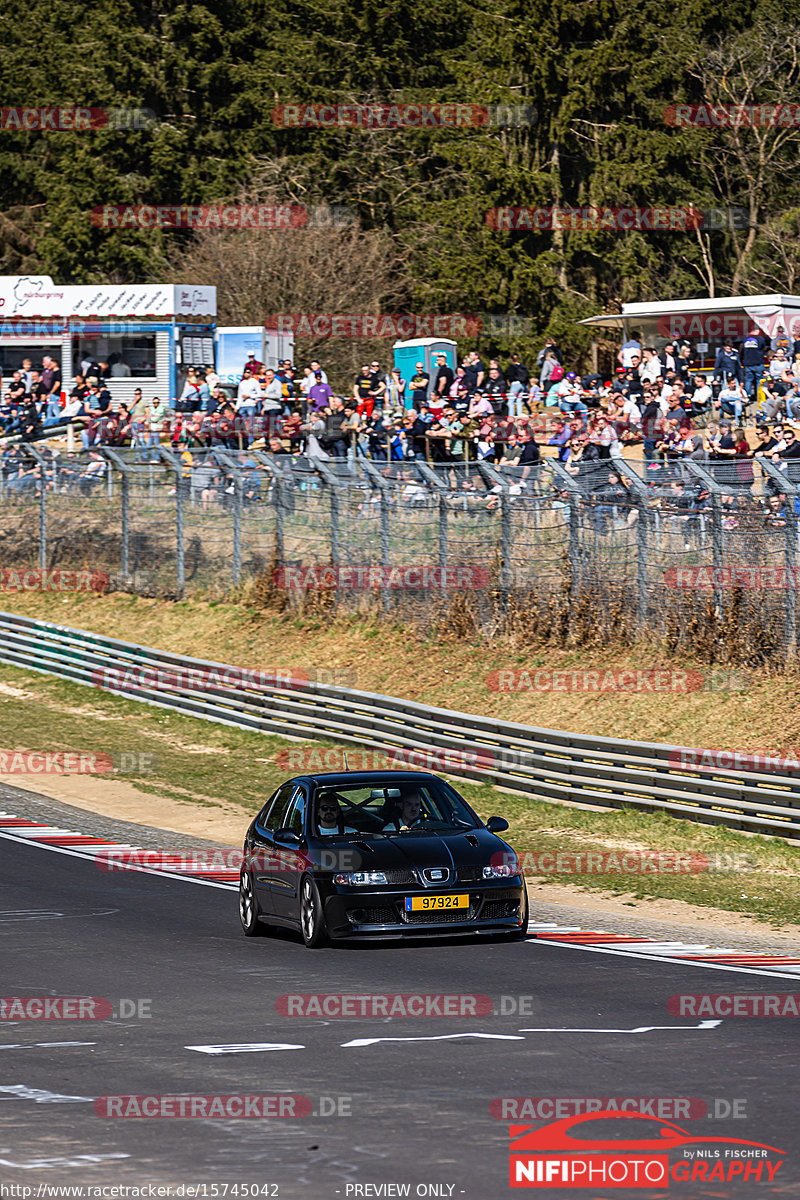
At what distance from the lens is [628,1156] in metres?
7.32

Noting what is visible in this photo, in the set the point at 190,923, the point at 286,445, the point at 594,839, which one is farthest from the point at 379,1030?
the point at 286,445

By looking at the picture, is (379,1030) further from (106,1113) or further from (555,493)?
(555,493)

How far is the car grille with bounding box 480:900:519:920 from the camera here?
43.2ft

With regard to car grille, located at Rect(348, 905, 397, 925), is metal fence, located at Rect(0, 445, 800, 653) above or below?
above

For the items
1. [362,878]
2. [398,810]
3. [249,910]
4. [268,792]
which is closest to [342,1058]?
[362,878]

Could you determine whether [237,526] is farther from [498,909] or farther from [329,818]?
[498,909]

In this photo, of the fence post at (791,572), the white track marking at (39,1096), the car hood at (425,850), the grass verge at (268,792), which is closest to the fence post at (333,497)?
the grass verge at (268,792)

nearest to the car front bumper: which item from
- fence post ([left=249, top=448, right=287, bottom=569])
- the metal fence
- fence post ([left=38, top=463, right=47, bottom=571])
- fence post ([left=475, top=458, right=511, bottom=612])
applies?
the metal fence

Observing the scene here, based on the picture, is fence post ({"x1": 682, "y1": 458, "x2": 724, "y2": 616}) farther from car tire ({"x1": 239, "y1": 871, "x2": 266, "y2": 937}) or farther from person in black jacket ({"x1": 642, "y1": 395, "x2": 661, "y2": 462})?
car tire ({"x1": 239, "y1": 871, "x2": 266, "y2": 937})

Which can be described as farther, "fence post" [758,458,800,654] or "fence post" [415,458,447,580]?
"fence post" [415,458,447,580]

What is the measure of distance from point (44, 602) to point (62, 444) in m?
6.13

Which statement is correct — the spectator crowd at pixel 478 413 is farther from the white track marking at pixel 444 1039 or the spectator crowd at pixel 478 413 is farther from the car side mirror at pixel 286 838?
the white track marking at pixel 444 1039

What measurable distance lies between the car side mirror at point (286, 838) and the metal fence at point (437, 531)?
9.37 meters

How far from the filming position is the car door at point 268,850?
550 inches
